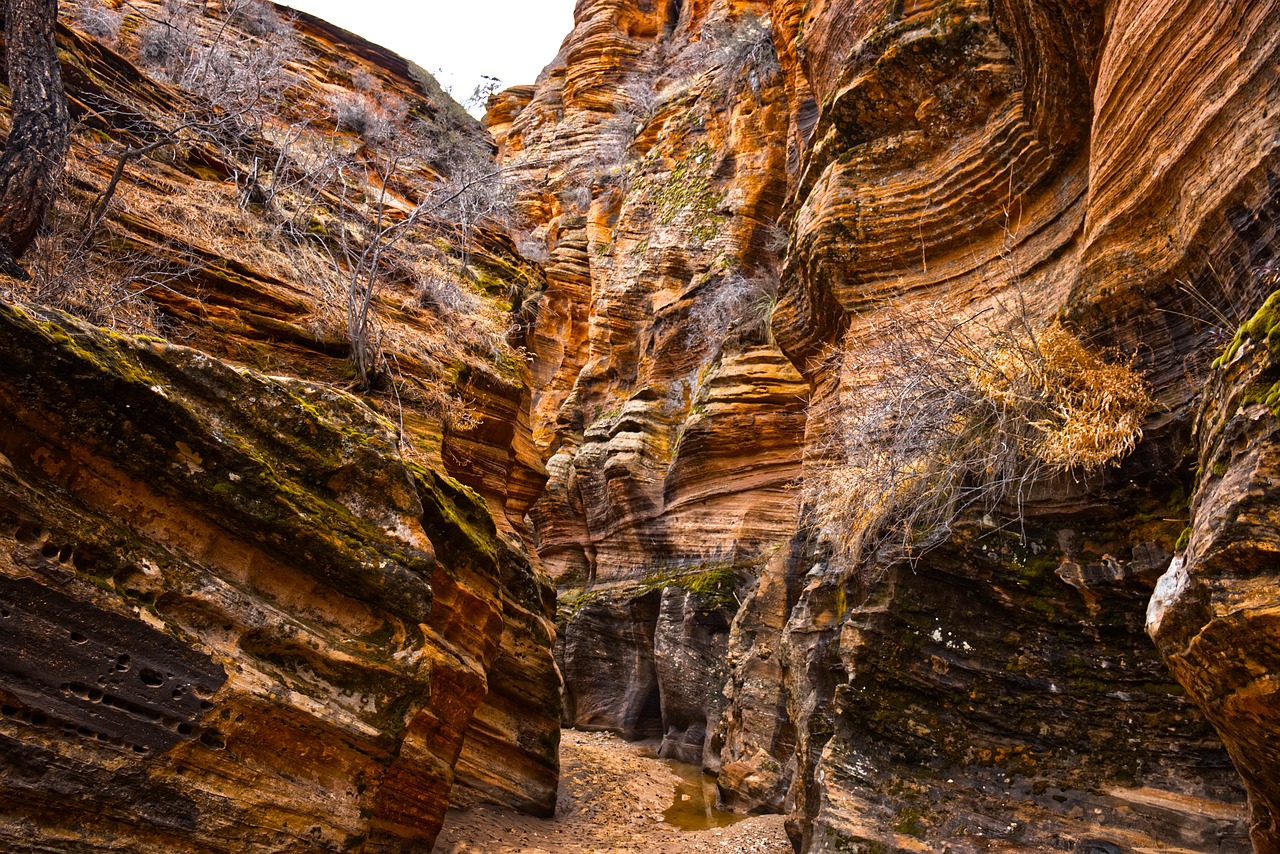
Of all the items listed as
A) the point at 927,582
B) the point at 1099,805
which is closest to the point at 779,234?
the point at 927,582

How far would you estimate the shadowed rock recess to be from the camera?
3.89 meters

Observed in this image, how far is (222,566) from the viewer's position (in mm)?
4727

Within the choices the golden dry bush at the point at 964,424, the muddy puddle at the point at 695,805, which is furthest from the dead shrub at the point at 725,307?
the golden dry bush at the point at 964,424

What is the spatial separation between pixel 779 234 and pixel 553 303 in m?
10.1

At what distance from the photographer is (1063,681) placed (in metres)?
5.48

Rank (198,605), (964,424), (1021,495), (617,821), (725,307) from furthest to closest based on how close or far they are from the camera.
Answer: (725,307)
(617,821)
(964,424)
(1021,495)
(198,605)

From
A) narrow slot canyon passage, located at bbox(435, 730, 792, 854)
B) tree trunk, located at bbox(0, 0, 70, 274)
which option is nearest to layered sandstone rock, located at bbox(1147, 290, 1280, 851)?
narrow slot canyon passage, located at bbox(435, 730, 792, 854)

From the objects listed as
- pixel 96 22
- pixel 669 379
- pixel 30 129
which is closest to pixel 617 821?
pixel 30 129

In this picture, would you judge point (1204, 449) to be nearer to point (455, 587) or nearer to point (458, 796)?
point (455, 587)

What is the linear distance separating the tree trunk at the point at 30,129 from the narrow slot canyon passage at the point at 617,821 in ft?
19.9

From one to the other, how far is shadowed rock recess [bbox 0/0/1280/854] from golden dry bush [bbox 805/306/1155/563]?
101 mm

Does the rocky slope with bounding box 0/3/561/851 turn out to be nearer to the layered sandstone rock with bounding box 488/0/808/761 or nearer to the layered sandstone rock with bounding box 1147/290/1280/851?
the layered sandstone rock with bounding box 1147/290/1280/851

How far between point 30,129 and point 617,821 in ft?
29.7

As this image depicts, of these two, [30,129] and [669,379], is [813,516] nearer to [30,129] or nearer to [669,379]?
[30,129]
